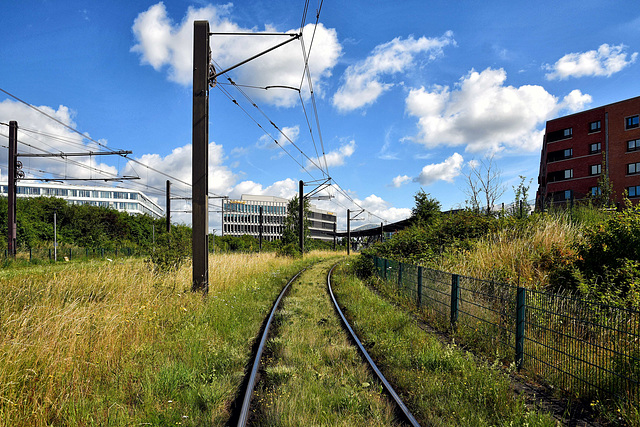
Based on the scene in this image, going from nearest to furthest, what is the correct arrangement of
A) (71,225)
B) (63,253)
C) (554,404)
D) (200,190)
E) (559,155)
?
(554,404) → (200,190) → (63,253) → (71,225) → (559,155)

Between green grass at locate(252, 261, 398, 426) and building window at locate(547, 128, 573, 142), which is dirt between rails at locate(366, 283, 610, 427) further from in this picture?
building window at locate(547, 128, 573, 142)

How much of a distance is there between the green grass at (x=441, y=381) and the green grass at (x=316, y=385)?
439mm

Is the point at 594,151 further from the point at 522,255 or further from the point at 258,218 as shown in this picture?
the point at 258,218

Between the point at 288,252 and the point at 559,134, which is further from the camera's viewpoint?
the point at 559,134

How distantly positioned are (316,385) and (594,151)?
5733 cm

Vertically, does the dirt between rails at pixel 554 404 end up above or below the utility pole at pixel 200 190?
below

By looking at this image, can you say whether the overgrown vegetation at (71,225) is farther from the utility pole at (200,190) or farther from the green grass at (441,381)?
the green grass at (441,381)

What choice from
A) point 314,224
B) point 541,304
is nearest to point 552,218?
point 541,304

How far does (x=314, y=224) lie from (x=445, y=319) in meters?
129

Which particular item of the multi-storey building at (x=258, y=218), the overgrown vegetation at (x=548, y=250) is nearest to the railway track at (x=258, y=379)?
the overgrown vegetation at (x=548, y=250)

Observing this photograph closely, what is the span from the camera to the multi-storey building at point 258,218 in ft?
386

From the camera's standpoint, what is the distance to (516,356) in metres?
5.48

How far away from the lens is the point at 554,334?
533cm

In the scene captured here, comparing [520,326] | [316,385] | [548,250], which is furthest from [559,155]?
[316,385]
